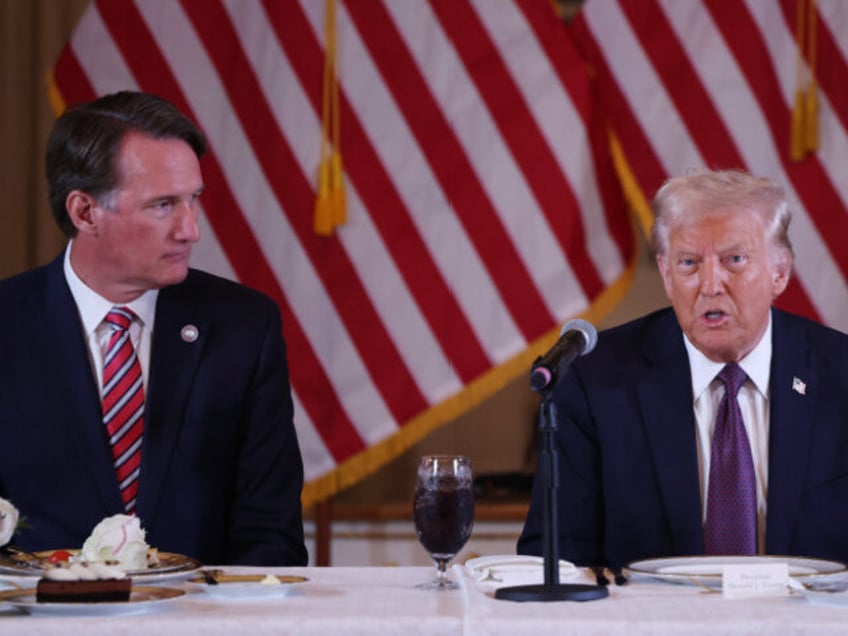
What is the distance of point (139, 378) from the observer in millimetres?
2514

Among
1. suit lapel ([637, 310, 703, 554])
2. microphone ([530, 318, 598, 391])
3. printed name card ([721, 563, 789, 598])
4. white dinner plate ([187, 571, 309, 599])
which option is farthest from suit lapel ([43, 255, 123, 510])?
printed name card ([721, 563, 789, 598])

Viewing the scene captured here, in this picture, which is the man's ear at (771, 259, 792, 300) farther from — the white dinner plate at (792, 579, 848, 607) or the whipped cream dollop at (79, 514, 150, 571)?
the whipped cream dollop at (79, 514, 150, 571)

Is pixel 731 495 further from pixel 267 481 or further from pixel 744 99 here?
pixel 744 99

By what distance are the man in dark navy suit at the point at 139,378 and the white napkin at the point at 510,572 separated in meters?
0.77

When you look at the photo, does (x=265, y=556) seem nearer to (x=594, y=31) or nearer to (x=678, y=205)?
(x=678, y=205)

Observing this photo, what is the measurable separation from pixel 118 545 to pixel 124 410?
71 centimetres

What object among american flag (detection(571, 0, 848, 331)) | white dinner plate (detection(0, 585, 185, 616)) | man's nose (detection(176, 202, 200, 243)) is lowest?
white dinner plate (detection(0, 585, 185, 616))

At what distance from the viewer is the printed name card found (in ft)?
5.43

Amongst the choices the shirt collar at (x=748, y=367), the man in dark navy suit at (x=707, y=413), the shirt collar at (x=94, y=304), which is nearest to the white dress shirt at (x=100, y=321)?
the shirt collar at (x=94, y=304)

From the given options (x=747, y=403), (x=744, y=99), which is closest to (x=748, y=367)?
(x=747, y=403)

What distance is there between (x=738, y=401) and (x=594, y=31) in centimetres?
187

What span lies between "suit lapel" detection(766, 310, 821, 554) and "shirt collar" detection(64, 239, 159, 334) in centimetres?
121

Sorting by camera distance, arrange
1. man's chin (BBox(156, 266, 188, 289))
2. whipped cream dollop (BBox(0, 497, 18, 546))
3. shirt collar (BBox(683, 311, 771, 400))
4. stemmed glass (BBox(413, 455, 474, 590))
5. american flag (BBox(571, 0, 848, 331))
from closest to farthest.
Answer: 1. stemmed glass (BBox(413, 455, 474, 590))
2. whipped cream dollop (BBox(0, 497, 18, 546))
3. shirt collar (BBox(683, 311, 771, 400))
4. man's chin (BBox(156, 266, 188, 289))
5. american flag (BBox(571, 0, 848, 331))

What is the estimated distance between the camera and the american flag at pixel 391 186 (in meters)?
3.90
